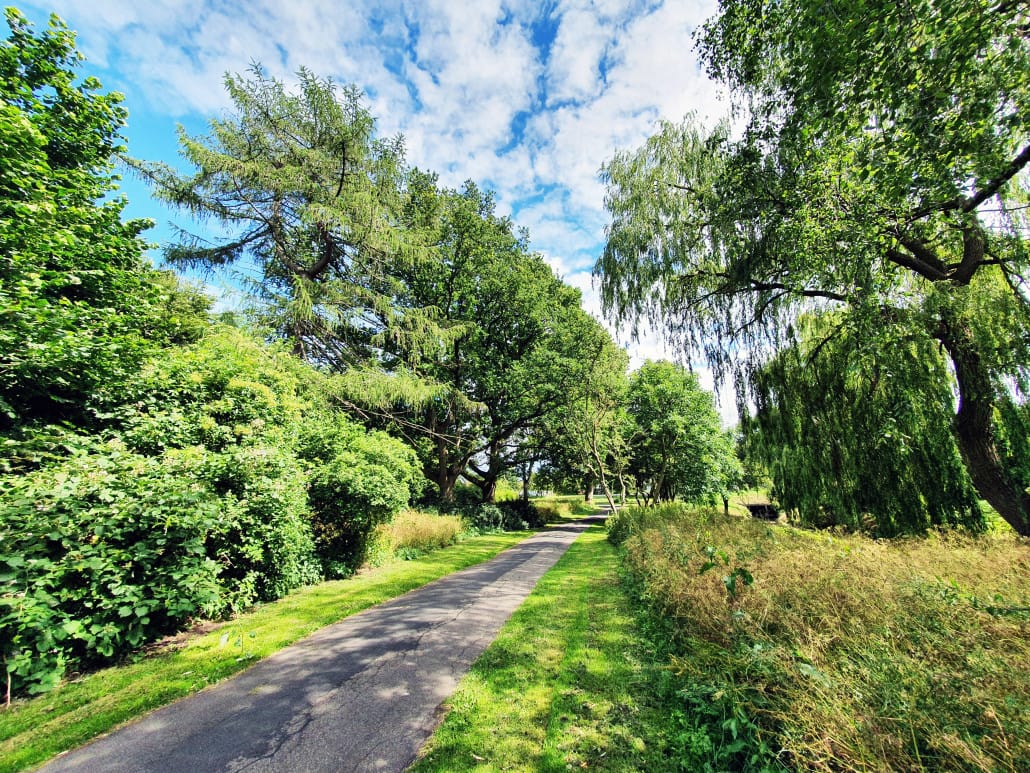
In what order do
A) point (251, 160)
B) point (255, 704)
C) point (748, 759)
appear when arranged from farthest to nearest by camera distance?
1. point (251, 160)
2. point (255, 704)
3. point (748, 759)

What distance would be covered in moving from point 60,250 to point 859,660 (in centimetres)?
1110

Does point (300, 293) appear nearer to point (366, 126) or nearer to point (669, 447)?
point (366, 126)

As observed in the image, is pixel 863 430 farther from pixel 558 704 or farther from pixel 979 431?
→ pixel 558 704

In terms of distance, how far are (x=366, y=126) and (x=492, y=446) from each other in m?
17.1

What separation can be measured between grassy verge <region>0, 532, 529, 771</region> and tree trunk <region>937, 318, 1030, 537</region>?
11.0 metres

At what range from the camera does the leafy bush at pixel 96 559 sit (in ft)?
12.4

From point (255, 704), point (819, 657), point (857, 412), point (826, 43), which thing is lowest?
point (255, 704)

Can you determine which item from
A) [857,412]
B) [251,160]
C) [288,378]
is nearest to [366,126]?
[251,160]

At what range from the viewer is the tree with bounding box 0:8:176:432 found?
5.21m

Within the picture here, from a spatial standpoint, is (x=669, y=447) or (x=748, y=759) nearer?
(x=748, y=759)

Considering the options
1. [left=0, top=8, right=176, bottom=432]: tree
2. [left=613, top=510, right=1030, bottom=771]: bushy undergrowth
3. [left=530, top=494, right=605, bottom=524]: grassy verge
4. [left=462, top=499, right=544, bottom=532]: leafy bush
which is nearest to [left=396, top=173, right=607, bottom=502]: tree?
[left=462, top=499, right=544, bottom=532]: leafy bush

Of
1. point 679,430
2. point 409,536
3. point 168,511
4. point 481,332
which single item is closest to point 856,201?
point 168,511

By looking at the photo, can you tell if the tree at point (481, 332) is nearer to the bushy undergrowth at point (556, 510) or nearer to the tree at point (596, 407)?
the tree at point (596, 407)

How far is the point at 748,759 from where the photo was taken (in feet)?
8.75
